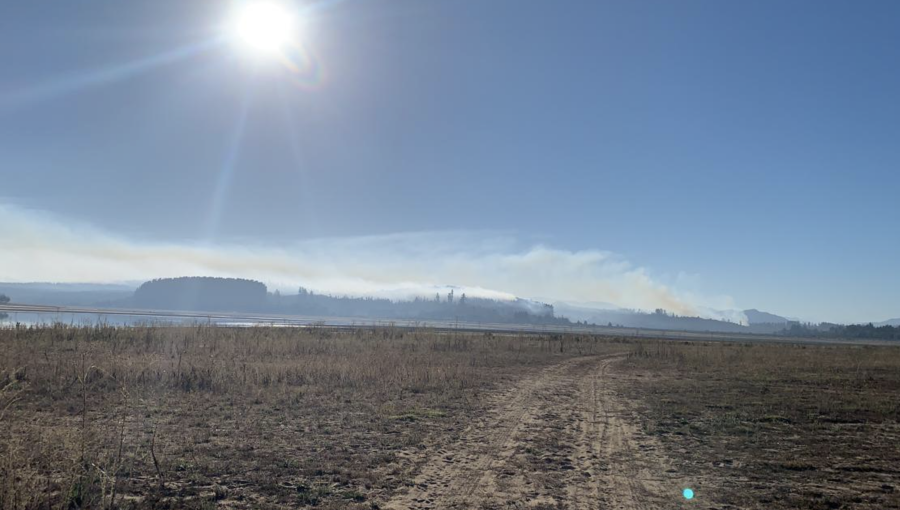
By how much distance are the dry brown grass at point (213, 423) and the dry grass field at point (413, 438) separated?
1.7 inches

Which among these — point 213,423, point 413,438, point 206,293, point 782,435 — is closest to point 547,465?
point 413,438

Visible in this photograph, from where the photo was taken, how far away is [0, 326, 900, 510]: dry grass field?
6328mm

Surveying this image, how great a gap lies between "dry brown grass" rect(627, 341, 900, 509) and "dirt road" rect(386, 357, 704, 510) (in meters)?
0.64

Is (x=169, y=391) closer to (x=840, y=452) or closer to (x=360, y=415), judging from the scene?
(x=360, y=415)

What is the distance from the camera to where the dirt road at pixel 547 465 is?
252 inches

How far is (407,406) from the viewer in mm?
12180

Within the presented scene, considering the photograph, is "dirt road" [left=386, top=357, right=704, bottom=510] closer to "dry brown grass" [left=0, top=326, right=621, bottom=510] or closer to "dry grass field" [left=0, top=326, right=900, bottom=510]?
"dry grass field" [left=0, top=326, right=900, bottom=510]

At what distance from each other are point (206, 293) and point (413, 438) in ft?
574

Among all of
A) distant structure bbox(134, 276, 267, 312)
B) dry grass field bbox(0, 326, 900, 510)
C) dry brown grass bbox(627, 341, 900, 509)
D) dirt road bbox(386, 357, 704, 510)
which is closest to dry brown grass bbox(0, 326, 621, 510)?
dry grass field bbox(0, 326, 900, 510)

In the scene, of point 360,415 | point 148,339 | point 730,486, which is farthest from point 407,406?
point 148,339

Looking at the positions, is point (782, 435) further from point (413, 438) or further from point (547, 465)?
point (413, 438)

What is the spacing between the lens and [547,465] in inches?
313

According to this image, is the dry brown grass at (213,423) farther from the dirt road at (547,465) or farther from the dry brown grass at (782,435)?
the dry brown grass at (782,435)

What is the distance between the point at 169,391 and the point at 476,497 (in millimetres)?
9382
